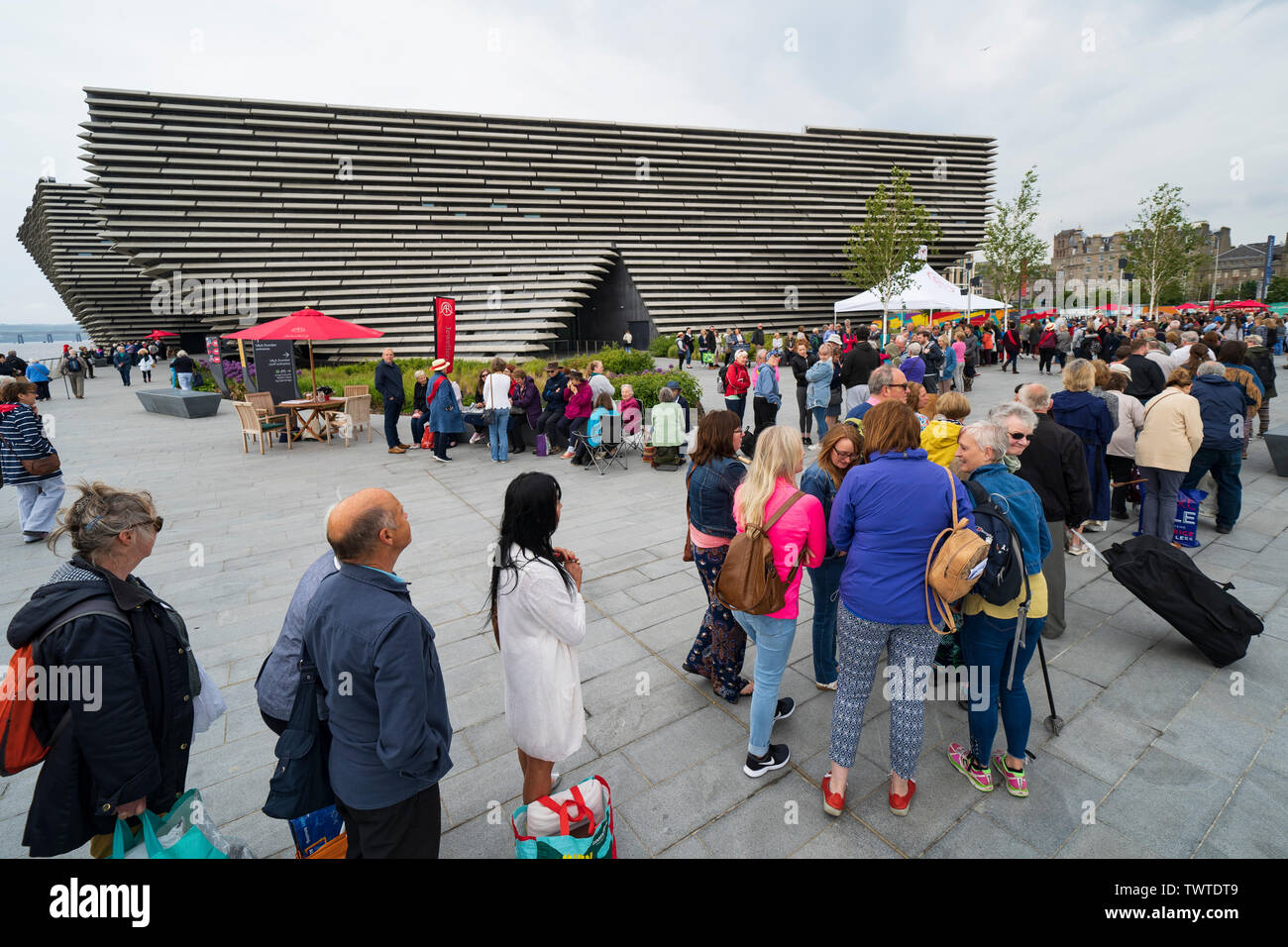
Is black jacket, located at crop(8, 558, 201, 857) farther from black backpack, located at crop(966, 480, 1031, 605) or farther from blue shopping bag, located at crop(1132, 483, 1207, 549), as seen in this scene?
blue shopping bag, located at crop(1132, 483, 1207, 549)

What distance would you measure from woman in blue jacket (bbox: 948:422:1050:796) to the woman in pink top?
30.7 inches

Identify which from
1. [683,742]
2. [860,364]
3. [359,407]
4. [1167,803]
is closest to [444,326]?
[359,407]

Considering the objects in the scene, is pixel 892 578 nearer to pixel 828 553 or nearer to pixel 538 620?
pixel 828 553

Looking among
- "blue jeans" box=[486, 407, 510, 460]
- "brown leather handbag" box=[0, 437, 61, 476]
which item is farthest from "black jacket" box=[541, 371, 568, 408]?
"brown leather handbag" box=[0, 437, 61, 476]

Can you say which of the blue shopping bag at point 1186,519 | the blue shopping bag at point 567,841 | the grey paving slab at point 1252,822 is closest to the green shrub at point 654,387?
the blue shopping bag at point 1186,519

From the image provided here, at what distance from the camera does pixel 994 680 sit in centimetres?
278

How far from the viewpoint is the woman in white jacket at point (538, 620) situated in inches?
87.4

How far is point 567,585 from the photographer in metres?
2.28

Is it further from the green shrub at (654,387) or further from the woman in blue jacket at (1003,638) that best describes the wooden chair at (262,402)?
the woman in blue jacket at (1003,638)

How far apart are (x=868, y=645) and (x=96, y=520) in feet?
9.36

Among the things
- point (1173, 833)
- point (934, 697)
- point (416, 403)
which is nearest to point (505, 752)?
point (934, 697)

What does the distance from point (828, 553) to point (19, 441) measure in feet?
25.5

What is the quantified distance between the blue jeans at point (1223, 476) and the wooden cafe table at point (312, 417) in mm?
12914
